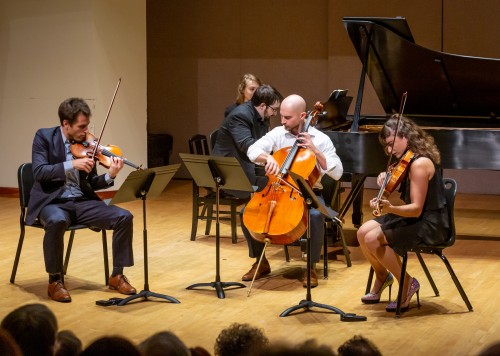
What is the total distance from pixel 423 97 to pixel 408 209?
2.42m

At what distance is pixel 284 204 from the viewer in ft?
18.1

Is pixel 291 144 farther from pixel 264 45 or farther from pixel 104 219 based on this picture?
pixel 264 45

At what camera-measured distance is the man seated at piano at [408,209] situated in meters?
5.15

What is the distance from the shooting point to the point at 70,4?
908 cm

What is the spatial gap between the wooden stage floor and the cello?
1.39 feet

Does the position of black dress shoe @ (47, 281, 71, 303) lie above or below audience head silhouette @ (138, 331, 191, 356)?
below

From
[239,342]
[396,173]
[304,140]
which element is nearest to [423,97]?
[304,140]

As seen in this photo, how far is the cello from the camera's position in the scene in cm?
546

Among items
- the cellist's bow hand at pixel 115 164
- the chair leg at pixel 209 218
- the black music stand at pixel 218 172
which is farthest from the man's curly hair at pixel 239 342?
the chair leg at pixel 209 218

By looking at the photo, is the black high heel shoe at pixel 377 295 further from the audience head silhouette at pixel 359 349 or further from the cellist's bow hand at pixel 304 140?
the audience head silhouette at pixel 359 349

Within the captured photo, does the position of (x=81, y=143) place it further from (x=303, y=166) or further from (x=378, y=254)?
(x=378, y=254)

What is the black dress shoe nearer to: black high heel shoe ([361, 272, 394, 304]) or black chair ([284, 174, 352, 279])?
black chair ([284, 174, 352, 279])

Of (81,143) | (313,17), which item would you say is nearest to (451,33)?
(313,17)

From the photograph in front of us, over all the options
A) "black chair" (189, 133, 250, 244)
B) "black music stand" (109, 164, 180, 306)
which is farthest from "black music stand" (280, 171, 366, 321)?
"black chair" (189, 133, 250, 244)
